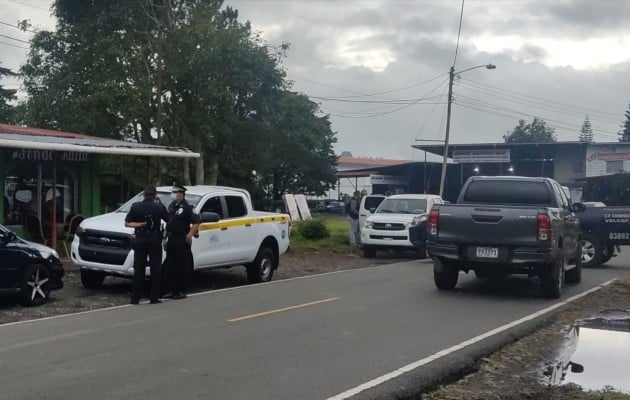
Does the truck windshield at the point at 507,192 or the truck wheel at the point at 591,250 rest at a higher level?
the truck windshield at the point at 507,192

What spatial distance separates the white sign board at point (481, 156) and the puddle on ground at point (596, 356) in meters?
43.4

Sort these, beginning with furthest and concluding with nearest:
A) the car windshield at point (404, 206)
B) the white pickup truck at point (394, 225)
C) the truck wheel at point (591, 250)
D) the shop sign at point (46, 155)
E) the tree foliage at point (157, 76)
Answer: the tree foliage at point (157, 76) < the car windshield at point (404, 206) < the white pickup truck at point (394, 225) < the truck wheel at point (591, 250) < the shop sign at point (46, 155)

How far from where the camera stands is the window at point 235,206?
47.6 feet

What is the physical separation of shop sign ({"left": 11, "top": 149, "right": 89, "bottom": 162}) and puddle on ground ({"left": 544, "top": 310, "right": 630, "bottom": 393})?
39.8 ft

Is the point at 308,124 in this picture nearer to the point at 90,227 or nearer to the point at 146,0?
the point at 146,0

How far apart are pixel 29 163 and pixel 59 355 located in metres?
10.3

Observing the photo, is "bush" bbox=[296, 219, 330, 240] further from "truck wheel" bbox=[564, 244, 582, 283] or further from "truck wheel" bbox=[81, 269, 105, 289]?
"truck wheel" bbox=[81, 269, 105, 289]

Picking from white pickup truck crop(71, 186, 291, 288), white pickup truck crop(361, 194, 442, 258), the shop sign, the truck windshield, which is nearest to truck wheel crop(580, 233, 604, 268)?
white pickup truck crop(361, 194, 442, 258)

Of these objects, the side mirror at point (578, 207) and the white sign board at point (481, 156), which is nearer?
the side mirror at point (578, 207)

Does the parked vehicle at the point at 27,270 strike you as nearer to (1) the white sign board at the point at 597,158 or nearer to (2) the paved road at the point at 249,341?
(2) the paved road at the point at 249,341

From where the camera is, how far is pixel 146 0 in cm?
3256

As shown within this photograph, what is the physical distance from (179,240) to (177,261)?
34 centimetres

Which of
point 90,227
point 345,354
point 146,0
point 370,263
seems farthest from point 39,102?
point 345,354

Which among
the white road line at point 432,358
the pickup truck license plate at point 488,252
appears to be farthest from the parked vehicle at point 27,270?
the pickup truck license plate at point 488,252
